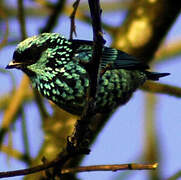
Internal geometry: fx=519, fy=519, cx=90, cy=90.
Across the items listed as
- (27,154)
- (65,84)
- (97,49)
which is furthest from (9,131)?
(97,49)

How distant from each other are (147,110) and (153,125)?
279mm

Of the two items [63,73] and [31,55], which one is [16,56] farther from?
[63,73]

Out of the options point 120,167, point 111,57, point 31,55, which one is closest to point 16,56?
point 31,55

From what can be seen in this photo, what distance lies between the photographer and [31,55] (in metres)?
4.21

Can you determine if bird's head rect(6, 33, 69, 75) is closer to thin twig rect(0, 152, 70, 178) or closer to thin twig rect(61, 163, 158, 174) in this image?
thin twig rect(0, 152, 70, 178)

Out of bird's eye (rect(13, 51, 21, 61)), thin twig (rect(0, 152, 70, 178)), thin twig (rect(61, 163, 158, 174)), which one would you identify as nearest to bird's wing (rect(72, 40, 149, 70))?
bird's eye (rect(13, 51, 21, 61))

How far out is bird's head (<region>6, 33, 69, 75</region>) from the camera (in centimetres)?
417

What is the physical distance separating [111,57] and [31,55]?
735 mm

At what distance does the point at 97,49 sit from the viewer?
9.09 ft

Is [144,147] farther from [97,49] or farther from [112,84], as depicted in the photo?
[97,49]

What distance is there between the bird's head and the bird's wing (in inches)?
9.7

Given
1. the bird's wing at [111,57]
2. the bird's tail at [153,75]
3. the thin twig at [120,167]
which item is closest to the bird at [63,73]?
the bird's wing at [111,57]

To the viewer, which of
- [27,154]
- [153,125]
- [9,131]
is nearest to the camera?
[9,131]

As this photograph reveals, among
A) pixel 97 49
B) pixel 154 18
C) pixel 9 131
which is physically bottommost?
pixel 9 131
